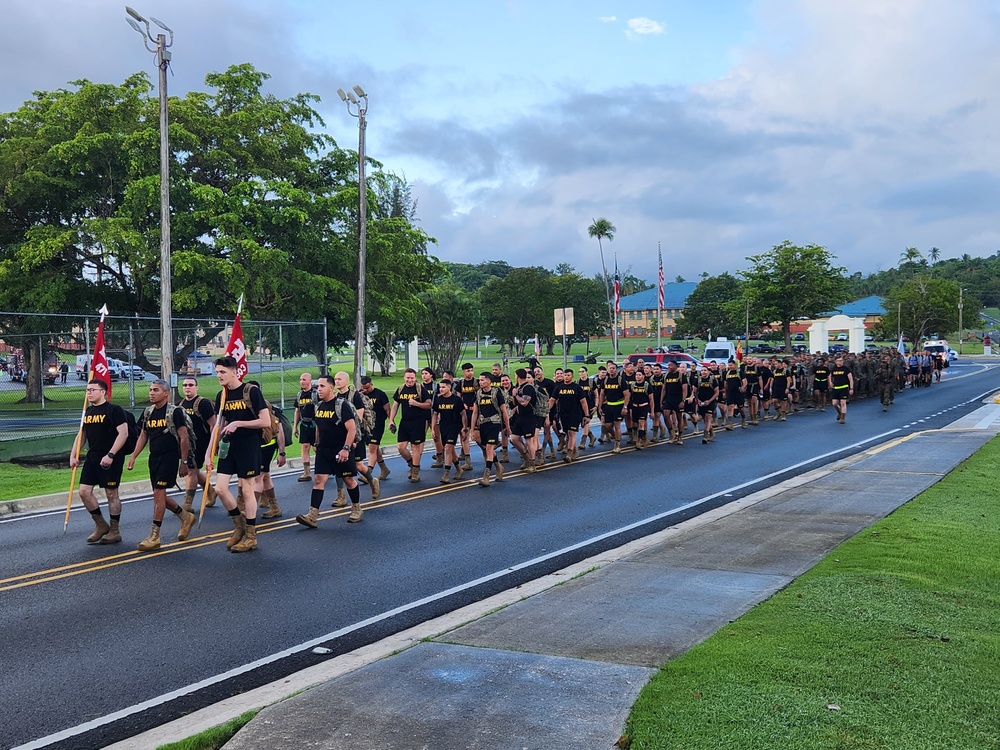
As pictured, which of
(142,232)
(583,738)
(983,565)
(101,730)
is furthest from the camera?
(142,232)

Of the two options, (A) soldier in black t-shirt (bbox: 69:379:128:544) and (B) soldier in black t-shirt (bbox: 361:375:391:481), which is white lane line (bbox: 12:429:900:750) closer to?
(A) soldier in black t-shirt (bbox: 69:379:128:544)

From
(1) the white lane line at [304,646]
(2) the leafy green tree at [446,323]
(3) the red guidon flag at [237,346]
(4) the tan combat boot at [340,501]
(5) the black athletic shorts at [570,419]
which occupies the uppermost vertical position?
(2) the leafy green tree at [446,323]

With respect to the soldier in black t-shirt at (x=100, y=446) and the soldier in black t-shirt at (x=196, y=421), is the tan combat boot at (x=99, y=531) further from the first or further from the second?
the soldier in black t-shirt at (x=196, y=421)

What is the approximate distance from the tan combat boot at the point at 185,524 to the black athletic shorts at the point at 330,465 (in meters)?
1.48

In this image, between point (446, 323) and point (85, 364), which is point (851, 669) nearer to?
point (85, 364)

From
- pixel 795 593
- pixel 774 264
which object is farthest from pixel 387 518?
pixel 774 264

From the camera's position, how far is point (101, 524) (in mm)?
9734

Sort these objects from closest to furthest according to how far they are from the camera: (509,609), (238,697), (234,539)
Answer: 1. (238,697)
2. (509,609)
3. (234,539)

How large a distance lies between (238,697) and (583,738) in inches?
86.6

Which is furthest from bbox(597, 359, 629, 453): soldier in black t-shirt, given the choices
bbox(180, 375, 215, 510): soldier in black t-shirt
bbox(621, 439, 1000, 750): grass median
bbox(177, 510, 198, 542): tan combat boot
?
bbox(621, 439, 1000, 750): grass median

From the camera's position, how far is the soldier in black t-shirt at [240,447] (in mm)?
9266

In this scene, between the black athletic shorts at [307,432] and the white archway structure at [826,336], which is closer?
the black athletic shorts at [307,432]

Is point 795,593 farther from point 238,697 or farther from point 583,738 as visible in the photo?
point 238,697

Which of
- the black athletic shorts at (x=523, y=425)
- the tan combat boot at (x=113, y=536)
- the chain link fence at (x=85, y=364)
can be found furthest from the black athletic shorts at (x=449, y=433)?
the chain link fence at (x=85, y=364)
